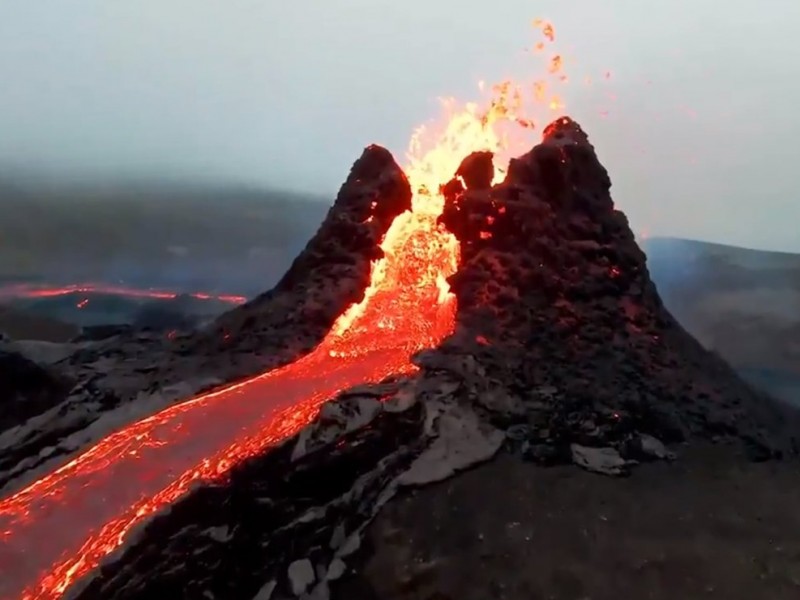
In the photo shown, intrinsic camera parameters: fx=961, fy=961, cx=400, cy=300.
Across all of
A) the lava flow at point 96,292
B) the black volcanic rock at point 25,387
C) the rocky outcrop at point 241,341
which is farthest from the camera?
the lava flow at point 96,292

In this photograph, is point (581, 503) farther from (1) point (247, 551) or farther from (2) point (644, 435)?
(1) point (247, 551)

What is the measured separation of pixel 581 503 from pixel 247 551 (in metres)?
0.88

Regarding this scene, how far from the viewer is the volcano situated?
2.21m

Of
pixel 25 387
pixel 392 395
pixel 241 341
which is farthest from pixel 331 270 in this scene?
pixel 25 387

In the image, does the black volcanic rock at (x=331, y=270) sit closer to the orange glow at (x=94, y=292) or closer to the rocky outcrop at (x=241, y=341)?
the rocky outcrop at (x=241, y=341)

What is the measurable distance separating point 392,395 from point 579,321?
2.49ft

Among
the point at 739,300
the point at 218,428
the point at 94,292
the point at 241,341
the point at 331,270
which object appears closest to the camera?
the point at 218,428

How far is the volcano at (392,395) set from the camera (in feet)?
7.27

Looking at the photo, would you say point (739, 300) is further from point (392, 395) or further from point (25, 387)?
point (25, 387)

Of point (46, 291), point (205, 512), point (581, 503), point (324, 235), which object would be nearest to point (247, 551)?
point (205, 512)

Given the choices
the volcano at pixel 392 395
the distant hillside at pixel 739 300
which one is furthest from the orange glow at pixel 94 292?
the volcano at pixel 392 395

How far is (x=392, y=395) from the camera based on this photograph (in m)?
2.70

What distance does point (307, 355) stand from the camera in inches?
122

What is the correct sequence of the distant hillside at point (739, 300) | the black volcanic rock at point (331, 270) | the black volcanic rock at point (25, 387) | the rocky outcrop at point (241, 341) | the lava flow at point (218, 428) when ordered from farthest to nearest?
the distant hillside at point (739, 300) < the black volcanic rock at point (331, 270) < the black volcanic rock at point (25, 387) < the rocky outcrop at point (241, 341) < the lava flow at point (218, 428)
